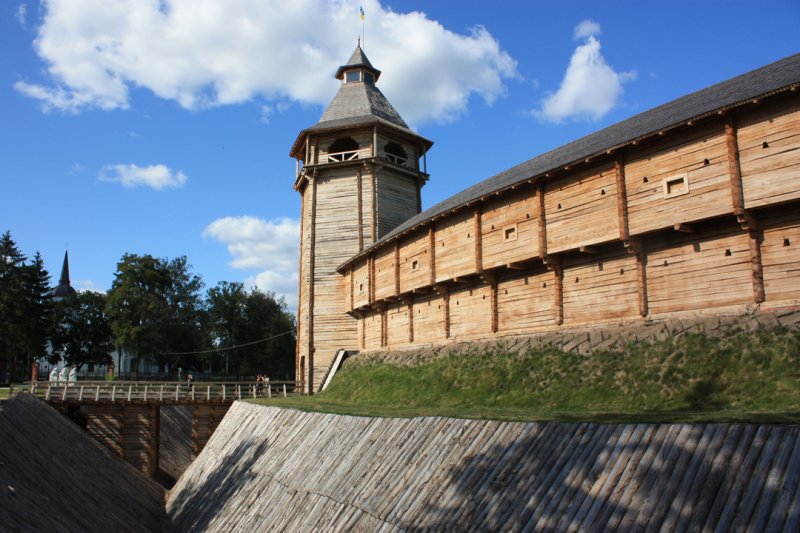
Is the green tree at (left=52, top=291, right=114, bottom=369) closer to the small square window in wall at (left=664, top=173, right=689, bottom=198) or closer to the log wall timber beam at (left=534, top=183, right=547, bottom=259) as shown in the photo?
the log wall timber beam at (left=534, top=183, right=547, bottom=259)

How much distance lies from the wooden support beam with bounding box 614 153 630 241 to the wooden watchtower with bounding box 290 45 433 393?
19346 millimetres

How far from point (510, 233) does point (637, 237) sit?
4.99 meters

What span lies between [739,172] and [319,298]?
989 inches

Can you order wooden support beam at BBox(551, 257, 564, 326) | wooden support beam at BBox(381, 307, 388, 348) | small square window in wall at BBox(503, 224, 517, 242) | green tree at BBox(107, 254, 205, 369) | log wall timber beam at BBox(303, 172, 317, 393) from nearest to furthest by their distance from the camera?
wooden support beam at BBox(551, 257, 564, 326) < small square window in wall at BBox(503, 224, 517, 242) < wooden support beam at BBox(381, 307, 388, 348) < log wall timber beam at BBox(303, 172, 317, 393) < green tree at BBox(107, 254, 205, 369)

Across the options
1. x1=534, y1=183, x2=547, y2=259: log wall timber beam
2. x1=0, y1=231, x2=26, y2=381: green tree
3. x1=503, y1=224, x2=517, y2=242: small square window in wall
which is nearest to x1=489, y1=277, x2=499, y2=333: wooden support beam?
x1=503, y1=224, x2=517, y2=242: small square window in wall

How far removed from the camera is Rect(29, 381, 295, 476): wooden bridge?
30.2 meters

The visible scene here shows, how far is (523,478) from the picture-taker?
798cm

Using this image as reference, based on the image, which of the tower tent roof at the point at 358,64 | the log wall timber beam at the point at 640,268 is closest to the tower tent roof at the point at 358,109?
the tower tent roof at the point at 358,64

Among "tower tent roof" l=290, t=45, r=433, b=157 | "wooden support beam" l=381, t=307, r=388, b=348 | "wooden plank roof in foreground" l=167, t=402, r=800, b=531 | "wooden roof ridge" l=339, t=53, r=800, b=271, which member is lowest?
"wooden plank roof in foreground" l=167, t=402, r=800, b=531

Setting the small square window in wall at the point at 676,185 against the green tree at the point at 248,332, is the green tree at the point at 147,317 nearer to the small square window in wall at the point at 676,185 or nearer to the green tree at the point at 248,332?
the green tree at the point at 248,332

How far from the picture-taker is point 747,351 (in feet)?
40.7

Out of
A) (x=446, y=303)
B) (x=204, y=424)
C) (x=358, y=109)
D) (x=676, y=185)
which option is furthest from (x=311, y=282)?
(x=676, y=185)

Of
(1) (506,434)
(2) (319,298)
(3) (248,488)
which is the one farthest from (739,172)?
(2) (319,298)

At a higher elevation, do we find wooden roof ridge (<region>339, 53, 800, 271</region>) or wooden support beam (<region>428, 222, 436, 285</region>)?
wooden roof ridge (<region>339, 53, 800, 271</region>)
